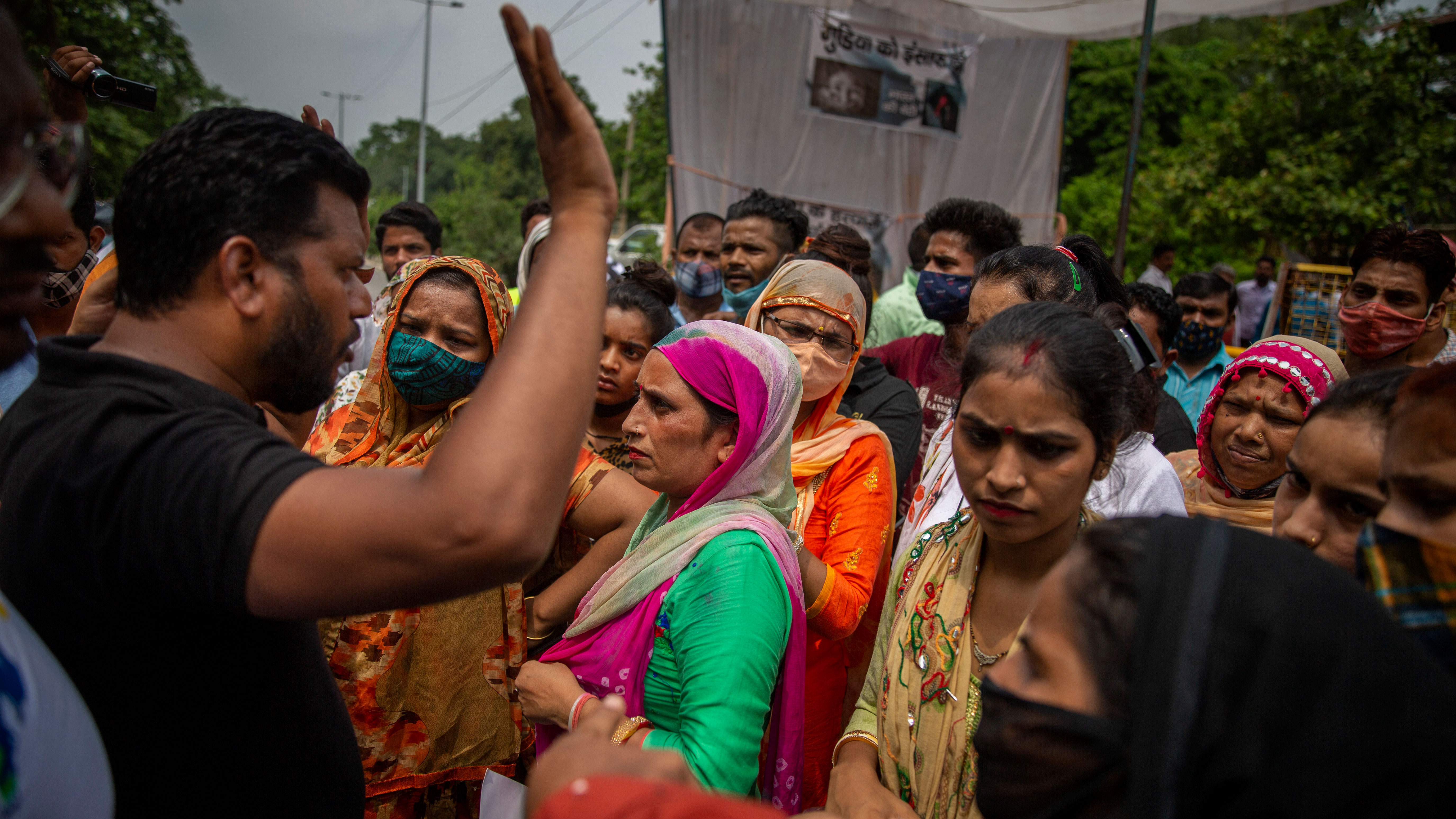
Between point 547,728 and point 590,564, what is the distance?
48cm

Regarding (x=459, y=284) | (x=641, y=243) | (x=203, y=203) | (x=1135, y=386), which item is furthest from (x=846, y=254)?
(x=641, y=243)

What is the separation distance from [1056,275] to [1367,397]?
120 cm

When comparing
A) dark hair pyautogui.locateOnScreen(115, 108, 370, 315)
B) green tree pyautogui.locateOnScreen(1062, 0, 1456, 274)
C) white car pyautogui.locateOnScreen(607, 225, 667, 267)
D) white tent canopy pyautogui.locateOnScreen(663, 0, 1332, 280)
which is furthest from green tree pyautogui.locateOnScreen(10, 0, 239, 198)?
green tree pyautogui.locateOnScreen(1062, 0, 1456, 274)

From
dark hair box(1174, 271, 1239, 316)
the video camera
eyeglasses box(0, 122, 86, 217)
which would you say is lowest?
dark hair box(1174, 271, 1239, 316)

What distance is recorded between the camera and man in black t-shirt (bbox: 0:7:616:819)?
1.00 meters

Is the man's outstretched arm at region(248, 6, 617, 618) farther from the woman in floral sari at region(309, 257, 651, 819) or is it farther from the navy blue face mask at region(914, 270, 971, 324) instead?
the navy blue face mask at region(914, 270, 971, 324)

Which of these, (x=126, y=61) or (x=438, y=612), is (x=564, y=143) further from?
(x=126, y=61)

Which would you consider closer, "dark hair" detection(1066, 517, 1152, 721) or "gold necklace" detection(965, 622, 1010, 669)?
"dark hair" detection(1066, 517, 1152, 721)

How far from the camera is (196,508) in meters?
1.01

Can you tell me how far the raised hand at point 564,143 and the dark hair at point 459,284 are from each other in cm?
152

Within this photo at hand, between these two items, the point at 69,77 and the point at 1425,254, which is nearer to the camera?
the point at 69,77

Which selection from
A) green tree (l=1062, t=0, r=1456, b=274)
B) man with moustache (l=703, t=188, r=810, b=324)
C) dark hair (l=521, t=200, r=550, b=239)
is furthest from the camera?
green tree (l=1062, t=0, r=1456, b=274)

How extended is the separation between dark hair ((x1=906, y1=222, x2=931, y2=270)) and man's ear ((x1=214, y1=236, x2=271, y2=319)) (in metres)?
4.59

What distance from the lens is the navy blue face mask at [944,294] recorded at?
4164 mm
